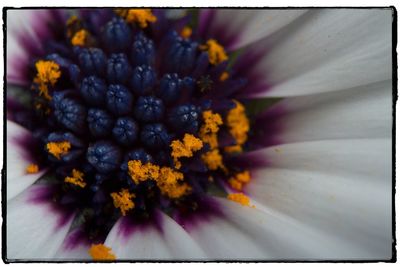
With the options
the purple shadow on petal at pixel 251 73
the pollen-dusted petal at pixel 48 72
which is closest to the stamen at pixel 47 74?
the pollen-dusted petal at pixel 48 72

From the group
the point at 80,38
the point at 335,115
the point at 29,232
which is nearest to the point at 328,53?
the point at 335,115

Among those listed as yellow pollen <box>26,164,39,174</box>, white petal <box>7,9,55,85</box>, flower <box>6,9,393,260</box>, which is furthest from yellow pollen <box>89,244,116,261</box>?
white petal <box>7,9,55,85</box>

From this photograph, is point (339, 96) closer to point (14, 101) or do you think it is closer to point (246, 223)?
point (246, 223)

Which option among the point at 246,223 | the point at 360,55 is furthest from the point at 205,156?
the point at 360,55

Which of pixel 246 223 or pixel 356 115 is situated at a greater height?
pixel 356 115

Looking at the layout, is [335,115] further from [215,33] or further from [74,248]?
[74,248]

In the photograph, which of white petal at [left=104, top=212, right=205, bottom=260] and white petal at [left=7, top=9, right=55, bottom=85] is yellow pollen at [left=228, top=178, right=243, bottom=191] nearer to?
white petal at [left=104, top=212, right=205, bottom=260]
